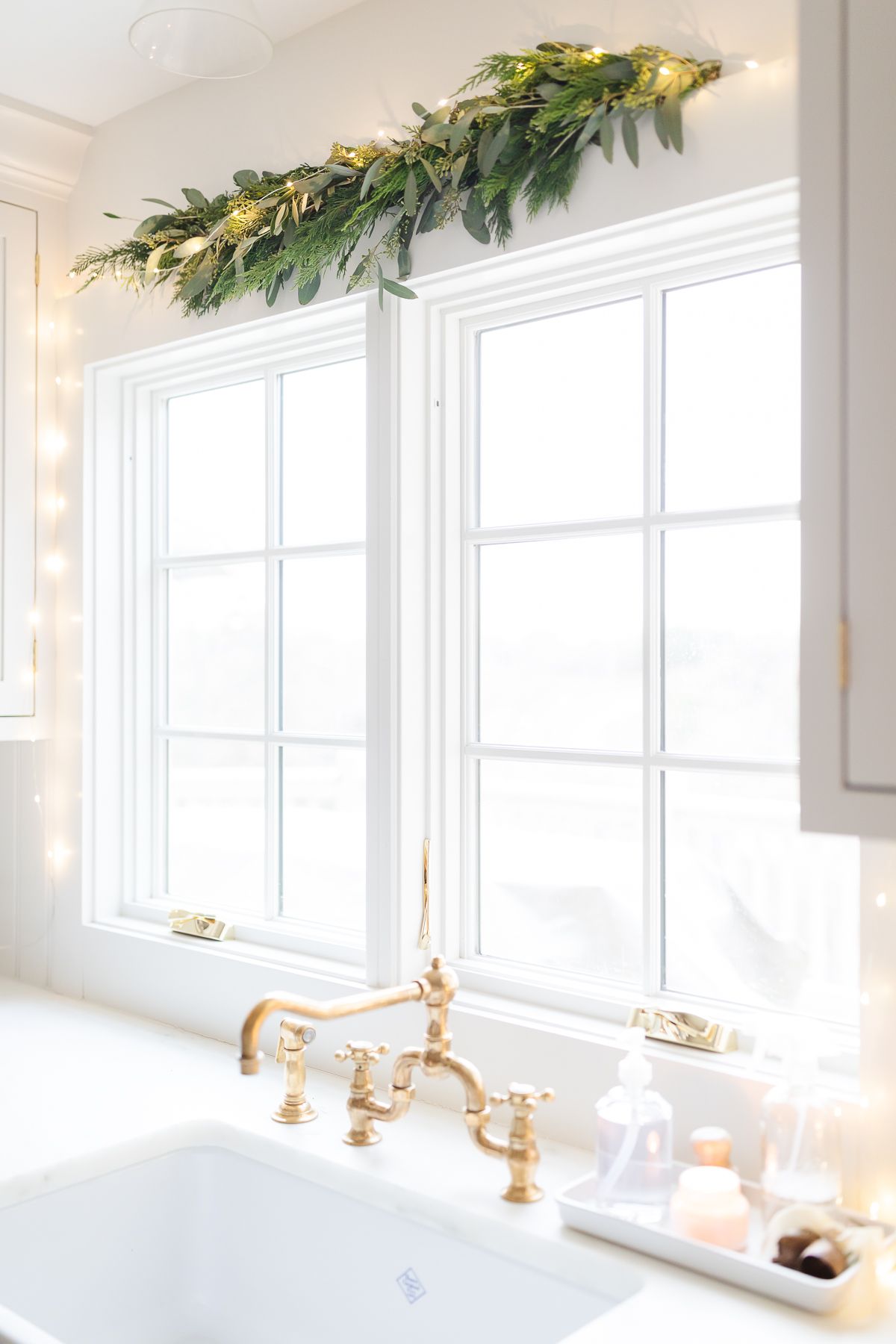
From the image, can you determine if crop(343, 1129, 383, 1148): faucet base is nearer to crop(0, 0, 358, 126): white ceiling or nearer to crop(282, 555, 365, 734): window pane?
crop(282, 555, 365, 734): window pane

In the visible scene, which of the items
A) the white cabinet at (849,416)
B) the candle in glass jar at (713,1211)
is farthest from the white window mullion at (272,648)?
the white cabinet at (849,416)

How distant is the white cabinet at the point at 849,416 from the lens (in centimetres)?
93

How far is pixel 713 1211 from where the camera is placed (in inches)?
48.1

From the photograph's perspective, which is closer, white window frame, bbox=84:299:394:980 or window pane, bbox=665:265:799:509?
window pane, bbox=665:265:799:509

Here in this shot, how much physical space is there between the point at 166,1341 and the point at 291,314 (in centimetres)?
152

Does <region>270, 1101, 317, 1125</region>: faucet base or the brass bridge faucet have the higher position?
the brass bridge faucet

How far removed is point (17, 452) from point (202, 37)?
0.95 m

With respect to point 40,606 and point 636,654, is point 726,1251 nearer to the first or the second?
point 636,654

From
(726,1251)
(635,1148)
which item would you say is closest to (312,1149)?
(635,1148)

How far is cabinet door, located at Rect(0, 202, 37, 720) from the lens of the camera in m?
2.18

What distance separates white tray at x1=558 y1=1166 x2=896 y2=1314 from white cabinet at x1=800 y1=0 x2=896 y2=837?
19.3 inches

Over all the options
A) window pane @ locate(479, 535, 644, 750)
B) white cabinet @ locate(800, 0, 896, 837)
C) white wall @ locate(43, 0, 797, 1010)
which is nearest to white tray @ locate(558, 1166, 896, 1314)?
white cabinet @ locate(800, 0, 896, 837)

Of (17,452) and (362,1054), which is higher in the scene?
(17,452)

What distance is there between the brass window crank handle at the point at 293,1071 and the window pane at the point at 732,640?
0.63 metres
